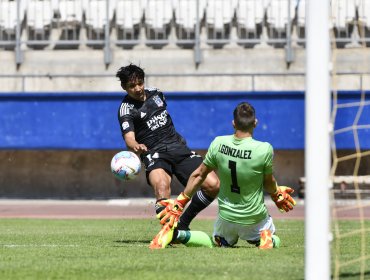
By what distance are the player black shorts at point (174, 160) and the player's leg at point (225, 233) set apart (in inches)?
66.2

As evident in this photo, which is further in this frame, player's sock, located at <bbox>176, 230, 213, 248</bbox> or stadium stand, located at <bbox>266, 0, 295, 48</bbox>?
stadium stand, located at <bbox>266, 0, 295, 48</bbox>

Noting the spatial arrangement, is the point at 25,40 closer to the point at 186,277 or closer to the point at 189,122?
the point at 189,122

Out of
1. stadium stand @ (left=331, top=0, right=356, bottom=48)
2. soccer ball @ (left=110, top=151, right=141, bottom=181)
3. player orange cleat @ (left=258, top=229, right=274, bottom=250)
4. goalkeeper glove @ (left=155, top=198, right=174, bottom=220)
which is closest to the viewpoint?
player orange cleat @ (left=258, top=229, right=274, bottom=250)

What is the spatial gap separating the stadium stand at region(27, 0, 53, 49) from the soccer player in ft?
52.1

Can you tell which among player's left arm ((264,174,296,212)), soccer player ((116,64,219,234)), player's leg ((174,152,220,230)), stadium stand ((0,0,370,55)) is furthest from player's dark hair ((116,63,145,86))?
stadium stand ((0,0,370,55))

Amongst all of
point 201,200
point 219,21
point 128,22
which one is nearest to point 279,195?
point 201,200

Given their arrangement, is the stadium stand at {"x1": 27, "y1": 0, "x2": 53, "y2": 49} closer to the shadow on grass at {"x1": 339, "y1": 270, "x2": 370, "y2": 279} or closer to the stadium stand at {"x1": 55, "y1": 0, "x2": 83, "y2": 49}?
the stadium stand at {"x1": 55, "y1": 0, "x2": 83, "y2": 49}

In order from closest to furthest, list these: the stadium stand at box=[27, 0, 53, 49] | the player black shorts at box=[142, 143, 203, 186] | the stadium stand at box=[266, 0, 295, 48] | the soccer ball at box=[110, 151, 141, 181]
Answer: the soccer ball at box=[110, 151, 141, 181], the player black shorts at box=[142, 143, 203, 186], the stadium stand at box=[266, 0, 295, 48], the stadium stand at box=[27, 0, 53, 49]

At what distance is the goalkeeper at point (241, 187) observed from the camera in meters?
10.6

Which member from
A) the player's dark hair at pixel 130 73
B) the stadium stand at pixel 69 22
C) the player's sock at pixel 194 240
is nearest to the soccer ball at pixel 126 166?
the player's dark hair at pixel 130 73

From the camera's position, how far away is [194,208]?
12141mm

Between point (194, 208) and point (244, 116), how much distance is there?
198cm

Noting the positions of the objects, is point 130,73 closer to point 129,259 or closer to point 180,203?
point 180,203

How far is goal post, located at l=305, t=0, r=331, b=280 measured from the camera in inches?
276
